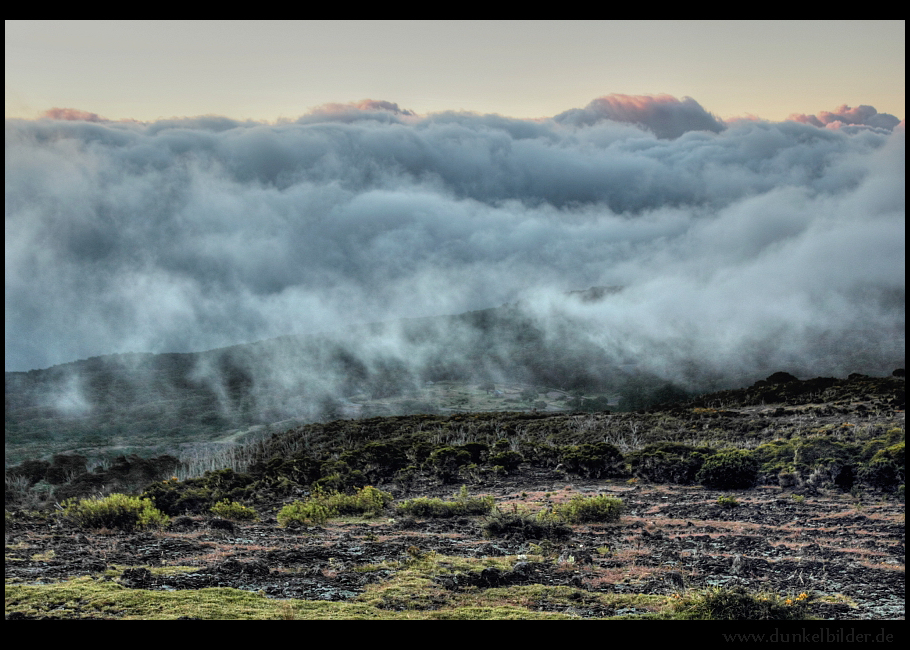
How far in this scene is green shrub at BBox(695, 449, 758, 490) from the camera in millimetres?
21422

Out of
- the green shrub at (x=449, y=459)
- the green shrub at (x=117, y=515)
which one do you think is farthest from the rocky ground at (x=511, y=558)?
the green shrub at (x=449, y=459)

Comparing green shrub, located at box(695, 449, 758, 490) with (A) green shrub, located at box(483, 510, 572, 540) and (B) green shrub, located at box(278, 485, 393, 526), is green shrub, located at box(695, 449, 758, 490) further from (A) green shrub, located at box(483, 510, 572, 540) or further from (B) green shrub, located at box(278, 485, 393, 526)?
(B) green shrub, located at box(278, 485, 393, 526)

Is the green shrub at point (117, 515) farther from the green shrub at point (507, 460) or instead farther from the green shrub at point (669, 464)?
the green shrub at point (669, 464)

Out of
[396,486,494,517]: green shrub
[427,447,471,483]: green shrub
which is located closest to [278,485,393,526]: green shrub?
[396,486,494,517]: green shrub

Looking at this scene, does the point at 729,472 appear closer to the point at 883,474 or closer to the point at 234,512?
the point at 883,474

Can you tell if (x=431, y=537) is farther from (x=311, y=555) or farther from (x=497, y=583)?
(x=497, y=583)

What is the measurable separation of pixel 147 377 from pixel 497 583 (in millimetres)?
139885

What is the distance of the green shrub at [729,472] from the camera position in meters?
21.4

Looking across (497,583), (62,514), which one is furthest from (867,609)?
(62,514)

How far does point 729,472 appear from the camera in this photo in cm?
2162

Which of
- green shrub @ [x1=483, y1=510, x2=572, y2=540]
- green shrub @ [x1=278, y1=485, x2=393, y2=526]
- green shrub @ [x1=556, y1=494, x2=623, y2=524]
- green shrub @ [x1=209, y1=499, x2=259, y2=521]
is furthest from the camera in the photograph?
green shrub @ [x1=209, y1=499, x2=259, y2=521]

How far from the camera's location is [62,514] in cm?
1680

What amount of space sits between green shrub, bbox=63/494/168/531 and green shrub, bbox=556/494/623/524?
10.9 meters
